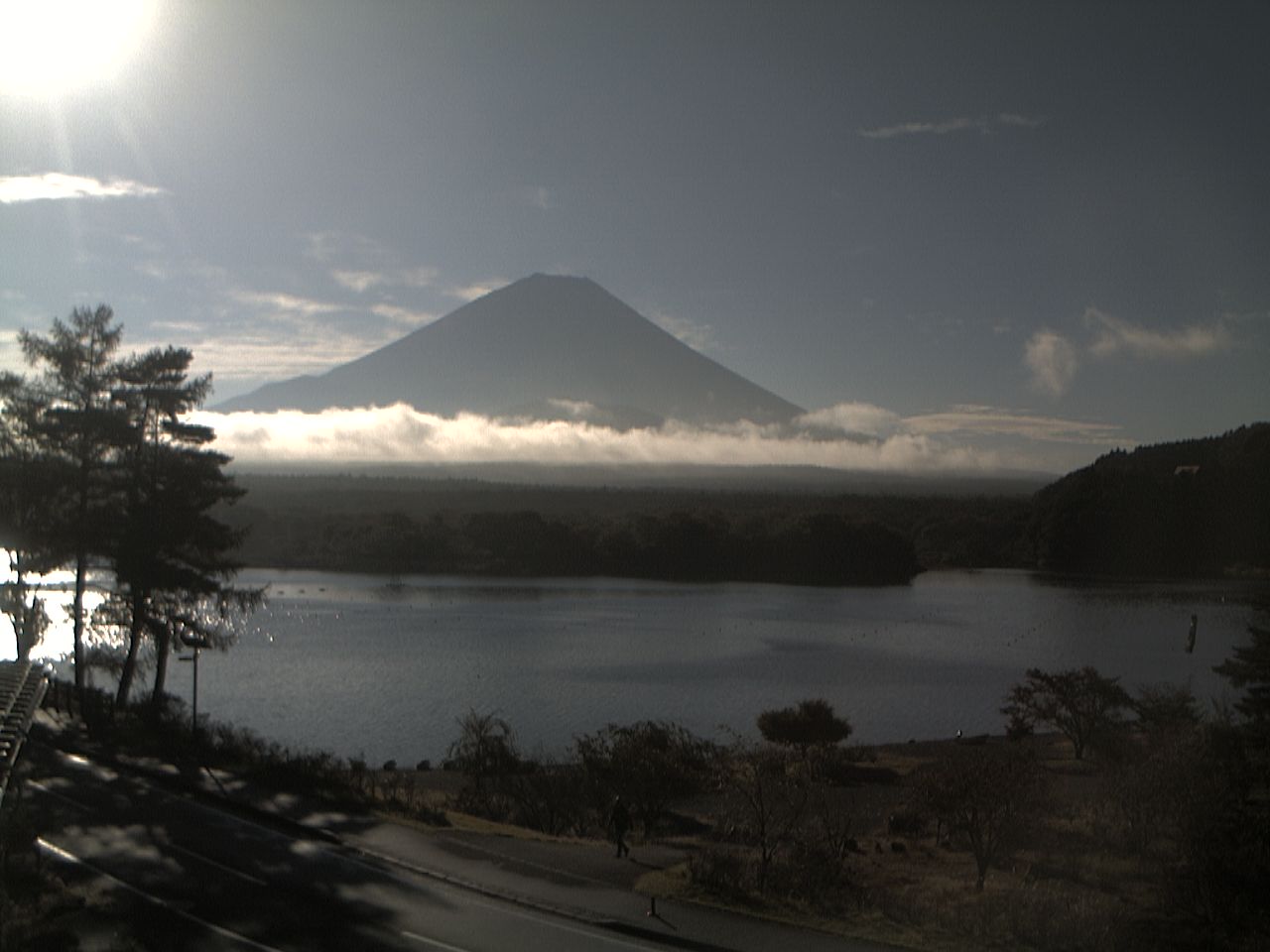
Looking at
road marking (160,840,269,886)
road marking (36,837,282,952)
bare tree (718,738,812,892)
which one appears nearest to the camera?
road marking (36,837,282,952)

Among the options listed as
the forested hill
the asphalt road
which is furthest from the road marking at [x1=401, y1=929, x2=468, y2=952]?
the forested hill

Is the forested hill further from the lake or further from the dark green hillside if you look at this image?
the dark green hillside

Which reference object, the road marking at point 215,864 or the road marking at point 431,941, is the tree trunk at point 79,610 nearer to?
the road marking at point 215,864

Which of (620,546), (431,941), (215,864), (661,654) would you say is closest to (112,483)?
(215,864)

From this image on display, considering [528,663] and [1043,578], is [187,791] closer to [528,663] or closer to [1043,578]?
[528,663]

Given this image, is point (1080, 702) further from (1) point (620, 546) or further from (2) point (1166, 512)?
(1) point (620, 546)

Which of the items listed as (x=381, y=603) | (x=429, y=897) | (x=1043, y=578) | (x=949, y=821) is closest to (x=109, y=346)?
(x=429, y=897)
